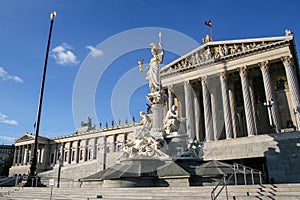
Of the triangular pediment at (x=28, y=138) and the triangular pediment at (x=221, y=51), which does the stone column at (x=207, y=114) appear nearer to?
the triangular pediment at (x=221, y=51)

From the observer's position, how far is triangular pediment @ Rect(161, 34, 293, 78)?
34.1 meters

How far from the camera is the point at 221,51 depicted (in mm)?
38156

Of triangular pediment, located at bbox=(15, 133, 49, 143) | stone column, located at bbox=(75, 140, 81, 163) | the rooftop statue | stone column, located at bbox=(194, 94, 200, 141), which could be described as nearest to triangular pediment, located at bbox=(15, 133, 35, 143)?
triangular pediment, located at bbox=(15, 133, 49, 143)

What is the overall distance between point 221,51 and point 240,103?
1023 centimetres

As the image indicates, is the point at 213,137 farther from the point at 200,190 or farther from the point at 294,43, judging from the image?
the point at 200,190

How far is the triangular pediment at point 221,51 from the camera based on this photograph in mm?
34094

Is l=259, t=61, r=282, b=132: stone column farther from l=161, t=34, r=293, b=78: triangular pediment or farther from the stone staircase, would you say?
the stone staircase

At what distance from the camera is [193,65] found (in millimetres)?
39469

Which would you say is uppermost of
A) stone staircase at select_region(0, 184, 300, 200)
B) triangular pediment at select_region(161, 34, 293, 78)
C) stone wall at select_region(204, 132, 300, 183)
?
triangular pediment at select_region(161, 34, 293, 78)

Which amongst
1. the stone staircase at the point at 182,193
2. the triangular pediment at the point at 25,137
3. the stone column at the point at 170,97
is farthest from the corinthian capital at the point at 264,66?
the triangular pediment at the point at 25,137

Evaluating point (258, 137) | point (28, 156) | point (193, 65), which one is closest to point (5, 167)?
point (28, 156)

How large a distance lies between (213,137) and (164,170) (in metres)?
22.2

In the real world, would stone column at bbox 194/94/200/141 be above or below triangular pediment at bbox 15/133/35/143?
below

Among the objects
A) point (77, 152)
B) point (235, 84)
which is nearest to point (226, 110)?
point (235, 84)
